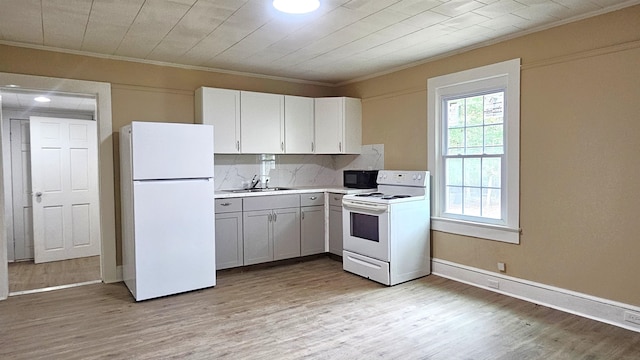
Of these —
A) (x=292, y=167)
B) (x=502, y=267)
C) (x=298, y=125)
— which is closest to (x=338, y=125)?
(x=298, y=125)

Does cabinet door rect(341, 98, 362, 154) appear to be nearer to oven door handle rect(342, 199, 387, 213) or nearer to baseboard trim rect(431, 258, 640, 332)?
oven door handle rect(342, 199, 387, 213)

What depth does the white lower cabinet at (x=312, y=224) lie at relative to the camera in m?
4.82

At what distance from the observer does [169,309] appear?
3357 millimetres

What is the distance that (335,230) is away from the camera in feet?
16.0

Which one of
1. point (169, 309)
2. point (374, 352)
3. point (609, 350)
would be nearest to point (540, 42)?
point (609, 350)

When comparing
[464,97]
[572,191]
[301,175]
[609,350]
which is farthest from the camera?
[301,175]

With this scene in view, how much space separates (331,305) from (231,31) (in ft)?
8.03

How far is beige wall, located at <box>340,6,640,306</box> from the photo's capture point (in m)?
2.82

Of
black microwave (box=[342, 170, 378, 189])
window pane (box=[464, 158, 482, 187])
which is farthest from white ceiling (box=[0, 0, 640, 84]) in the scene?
black microwave (box=[342, 170, 378, 189])

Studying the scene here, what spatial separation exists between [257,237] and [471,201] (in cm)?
233

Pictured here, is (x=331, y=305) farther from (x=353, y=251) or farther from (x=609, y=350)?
(x=609, y=350)

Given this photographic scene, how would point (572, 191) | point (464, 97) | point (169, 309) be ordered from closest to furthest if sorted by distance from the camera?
1. point (572, 191)
2. point (169, 309)
3. point (464, 97)

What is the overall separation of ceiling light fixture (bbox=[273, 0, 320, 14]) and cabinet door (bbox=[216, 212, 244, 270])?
2333 mm

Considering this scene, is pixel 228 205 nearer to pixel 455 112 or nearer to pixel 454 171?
pixel 454 171
